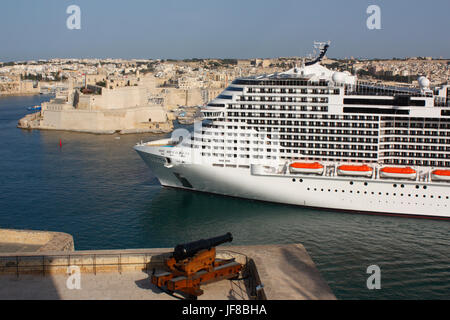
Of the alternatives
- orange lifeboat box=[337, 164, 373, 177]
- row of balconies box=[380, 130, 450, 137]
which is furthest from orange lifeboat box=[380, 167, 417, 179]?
row of balconies box=[380, 130, 450, 137]

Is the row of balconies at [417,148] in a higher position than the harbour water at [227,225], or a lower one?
higher

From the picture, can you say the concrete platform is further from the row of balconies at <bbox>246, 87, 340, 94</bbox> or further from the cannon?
the row of balconies at <bbox>246, 87, 340, 94</bbox>

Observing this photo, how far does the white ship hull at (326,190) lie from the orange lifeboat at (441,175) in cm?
21

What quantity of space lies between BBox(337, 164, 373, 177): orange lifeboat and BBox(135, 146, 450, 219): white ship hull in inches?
8.2

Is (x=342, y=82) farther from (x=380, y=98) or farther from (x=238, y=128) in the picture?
(x=238, y=128)

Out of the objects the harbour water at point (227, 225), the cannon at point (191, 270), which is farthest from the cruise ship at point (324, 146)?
the cannon at point (191, 270)

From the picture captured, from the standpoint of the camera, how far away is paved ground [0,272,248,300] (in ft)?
26.5

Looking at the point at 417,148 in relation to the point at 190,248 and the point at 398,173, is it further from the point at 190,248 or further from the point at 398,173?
the point at 190,248

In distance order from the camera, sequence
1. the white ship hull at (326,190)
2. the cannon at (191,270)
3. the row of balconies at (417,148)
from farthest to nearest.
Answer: the row of balconies at (417,148) < the white ship hull at (326,190) < the cannon at (191,270)

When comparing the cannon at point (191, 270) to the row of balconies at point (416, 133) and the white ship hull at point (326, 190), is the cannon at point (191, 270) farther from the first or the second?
the row of balconies at point (416, 133)

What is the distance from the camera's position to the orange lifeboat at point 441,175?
59.8 ft

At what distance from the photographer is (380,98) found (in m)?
19.7

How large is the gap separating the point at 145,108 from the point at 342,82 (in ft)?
116

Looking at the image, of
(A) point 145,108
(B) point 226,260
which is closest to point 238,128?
(B) point 226,260
